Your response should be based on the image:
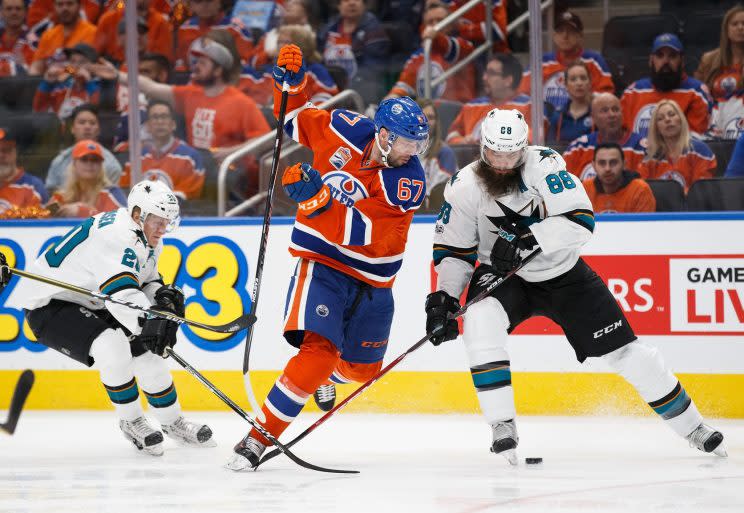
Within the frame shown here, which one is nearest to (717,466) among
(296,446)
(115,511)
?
(296,446)

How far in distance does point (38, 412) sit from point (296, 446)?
5.52ft

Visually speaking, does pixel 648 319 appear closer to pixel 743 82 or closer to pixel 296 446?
pixel 743 82

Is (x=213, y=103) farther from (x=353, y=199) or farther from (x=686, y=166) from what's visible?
(x=686, y=166)

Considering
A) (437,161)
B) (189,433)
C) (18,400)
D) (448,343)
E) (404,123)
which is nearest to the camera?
(404,123)

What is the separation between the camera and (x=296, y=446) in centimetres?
426

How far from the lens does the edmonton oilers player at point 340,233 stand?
362 centimetres

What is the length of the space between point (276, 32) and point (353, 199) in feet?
9.33

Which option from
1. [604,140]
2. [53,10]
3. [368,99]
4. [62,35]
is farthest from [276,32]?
[604,140]

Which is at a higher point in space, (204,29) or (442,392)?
(204,29)

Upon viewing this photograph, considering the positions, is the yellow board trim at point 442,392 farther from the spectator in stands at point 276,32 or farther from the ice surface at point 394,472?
the spectator in stands at point 276,32

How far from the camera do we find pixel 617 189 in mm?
5000

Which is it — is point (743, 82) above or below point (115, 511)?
above

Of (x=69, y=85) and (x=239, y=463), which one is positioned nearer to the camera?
(x=239, y=463)

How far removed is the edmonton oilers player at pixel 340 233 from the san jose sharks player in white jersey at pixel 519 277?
0.21 m
